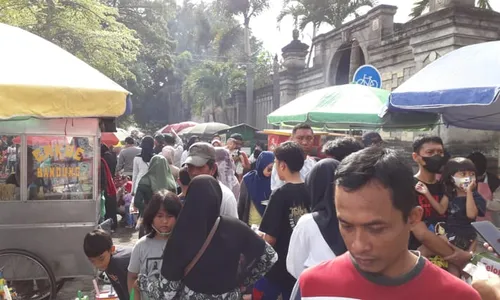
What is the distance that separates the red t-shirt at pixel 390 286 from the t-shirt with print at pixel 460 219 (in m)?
2.12

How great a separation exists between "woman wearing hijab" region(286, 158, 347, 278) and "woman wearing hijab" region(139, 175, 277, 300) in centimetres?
25

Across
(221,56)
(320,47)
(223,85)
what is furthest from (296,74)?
(221,56)

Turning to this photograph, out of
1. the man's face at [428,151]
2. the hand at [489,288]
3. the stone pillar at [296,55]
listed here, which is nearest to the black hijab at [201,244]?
the hand at [489,288]

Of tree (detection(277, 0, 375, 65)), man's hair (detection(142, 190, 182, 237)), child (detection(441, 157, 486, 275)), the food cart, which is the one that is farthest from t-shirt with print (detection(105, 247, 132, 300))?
tree (detection(277, 0, 375, 65))

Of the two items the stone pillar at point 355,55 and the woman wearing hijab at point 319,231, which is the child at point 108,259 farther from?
the stone pillar at point 355,55

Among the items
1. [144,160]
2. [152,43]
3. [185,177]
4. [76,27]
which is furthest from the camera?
[152,43]

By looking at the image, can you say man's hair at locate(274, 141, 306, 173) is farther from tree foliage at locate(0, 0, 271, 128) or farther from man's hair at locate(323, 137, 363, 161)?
tree foliage at locate(0, 0, 271, 128)

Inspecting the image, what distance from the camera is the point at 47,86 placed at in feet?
10.4

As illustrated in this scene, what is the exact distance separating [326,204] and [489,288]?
1.08 meters

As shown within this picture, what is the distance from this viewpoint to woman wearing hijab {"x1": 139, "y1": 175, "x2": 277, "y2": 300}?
2398mm

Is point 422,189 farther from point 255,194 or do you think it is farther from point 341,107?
point 341,107

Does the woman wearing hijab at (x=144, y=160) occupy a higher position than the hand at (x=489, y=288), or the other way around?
the woman wearing hijab at (x=144, y=160)

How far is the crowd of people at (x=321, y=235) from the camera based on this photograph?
1.31 m

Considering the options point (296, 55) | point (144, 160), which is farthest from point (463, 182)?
point (296, 55)
